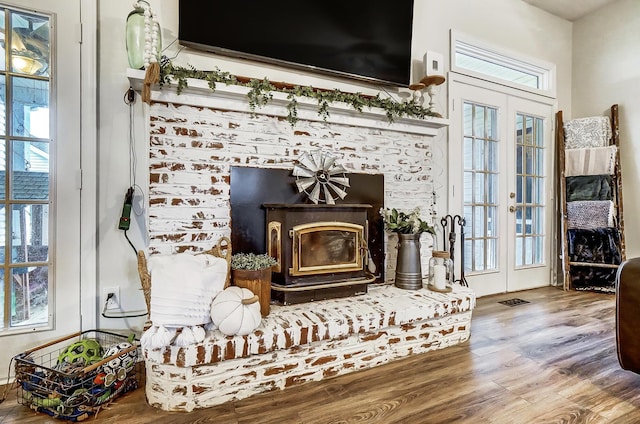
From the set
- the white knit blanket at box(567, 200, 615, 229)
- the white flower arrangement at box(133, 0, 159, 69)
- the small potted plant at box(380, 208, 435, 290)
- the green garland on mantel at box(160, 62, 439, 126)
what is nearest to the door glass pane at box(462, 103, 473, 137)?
the green garland on mantel at box(160, 62, 439, 126)

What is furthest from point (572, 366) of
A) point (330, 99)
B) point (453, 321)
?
point (330, 99)

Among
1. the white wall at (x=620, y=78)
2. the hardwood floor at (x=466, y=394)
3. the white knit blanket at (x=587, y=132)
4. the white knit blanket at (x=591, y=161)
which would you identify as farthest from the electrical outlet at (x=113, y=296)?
the white wall at (x=620, y=78)

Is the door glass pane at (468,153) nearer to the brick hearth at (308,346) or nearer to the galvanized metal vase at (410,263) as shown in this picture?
the galvanized metal vase at (410,263)

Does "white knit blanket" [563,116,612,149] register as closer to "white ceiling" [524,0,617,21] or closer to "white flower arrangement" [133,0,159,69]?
"white ceiling" [524,0,617,21]

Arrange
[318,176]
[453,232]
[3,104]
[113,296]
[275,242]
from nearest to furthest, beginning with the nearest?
1. [3,104]
2. [113,296]
3. [275,242]
4. [318,176]
5. [453,232]

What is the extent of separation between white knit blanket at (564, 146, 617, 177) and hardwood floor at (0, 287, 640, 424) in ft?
7.32

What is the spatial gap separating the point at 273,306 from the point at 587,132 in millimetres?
4134

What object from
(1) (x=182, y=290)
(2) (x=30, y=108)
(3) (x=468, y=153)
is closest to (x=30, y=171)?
(2) (x=30, y=108)

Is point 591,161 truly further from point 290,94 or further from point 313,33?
point 290,94

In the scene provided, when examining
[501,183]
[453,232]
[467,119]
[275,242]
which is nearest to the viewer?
[275,242]

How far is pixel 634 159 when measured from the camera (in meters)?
3.70

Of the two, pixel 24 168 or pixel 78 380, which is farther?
pixel 24 168

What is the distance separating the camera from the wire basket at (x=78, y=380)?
151cm

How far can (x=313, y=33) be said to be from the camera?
2578 millimetres
